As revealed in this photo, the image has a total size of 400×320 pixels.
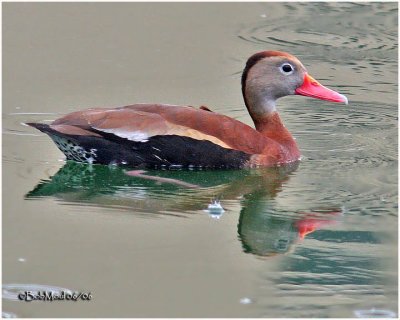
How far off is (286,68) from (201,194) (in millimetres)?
1701

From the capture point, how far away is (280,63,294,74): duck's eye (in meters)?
10.9

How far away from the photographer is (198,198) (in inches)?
382

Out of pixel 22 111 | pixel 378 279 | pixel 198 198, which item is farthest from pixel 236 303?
pixel 22 111

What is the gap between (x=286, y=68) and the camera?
35.8 ft

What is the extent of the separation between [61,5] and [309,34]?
314cm

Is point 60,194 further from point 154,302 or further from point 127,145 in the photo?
point 154,302

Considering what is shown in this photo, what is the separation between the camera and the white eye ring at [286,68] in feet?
35.8

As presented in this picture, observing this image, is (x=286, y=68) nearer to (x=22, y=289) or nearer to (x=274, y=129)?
(x=274, y=129)

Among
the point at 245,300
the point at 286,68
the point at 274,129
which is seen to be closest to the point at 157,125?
the point at 274,129

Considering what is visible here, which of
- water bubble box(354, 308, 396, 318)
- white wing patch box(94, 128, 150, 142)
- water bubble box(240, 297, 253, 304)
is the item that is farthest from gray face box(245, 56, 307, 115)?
water bubble box(354, 308, 396, 318)

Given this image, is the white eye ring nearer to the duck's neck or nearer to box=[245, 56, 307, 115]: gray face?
box=[245, 56, 307, 115]: gray face

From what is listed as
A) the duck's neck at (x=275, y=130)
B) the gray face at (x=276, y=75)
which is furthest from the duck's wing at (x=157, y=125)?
the gray face at (x=276, y=75)

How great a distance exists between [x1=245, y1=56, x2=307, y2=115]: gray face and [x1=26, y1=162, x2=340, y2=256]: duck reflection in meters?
0.65

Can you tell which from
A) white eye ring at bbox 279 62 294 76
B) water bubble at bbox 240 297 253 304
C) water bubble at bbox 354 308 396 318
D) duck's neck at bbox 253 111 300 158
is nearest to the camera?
water bubble at bbox 354 308 396 318
